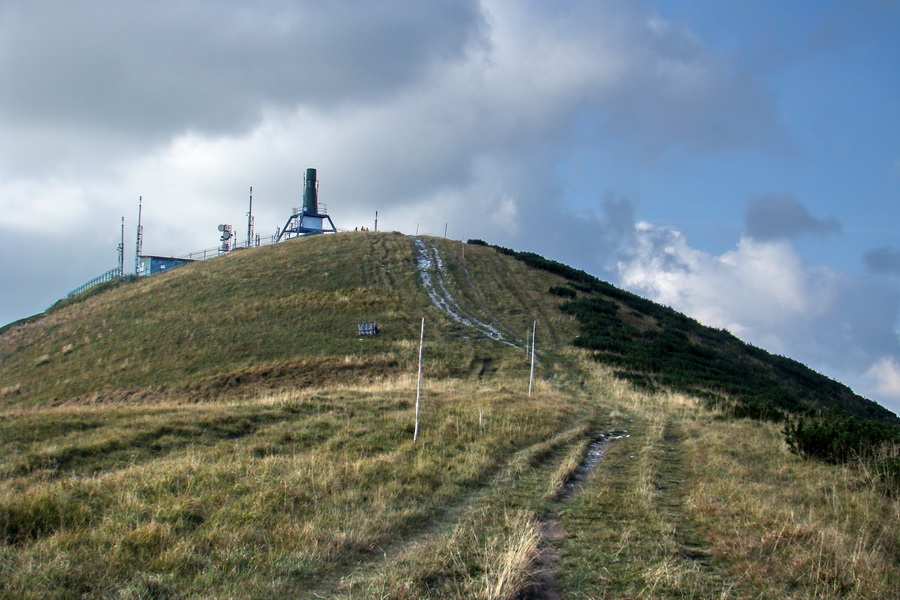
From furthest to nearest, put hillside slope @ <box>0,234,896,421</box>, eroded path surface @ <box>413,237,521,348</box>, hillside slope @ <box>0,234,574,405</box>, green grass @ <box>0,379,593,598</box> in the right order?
eroded path surface @ <box>413,237,521,348</box> → hillside slope @ <box>0,234,574,405</box> → hillside slope @ <box>0,234,896,421</box> → green grass @ <box>0,379,593,598</box>

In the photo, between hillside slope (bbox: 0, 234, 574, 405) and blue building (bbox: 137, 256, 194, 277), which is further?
blue building (bbox: 137, 256, 194, 277)

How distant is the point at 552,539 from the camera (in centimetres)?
760

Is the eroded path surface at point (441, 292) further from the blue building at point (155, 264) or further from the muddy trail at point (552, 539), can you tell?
the blue building at point (155, 264)

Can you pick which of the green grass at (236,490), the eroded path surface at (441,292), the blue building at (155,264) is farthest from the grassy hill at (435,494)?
the blue building at (155,264)

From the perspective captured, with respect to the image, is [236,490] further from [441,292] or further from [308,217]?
[308,217]

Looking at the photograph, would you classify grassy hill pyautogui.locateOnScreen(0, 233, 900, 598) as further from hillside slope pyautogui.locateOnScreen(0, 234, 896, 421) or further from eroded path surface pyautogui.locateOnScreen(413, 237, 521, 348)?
eroded path surface pyautogui.locateOnScreen(413, 237, 521, 348)

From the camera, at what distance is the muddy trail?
19.8 ft

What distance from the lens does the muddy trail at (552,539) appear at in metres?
6.04

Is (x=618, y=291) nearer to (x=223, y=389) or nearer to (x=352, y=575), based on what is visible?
(x=223, y=389)

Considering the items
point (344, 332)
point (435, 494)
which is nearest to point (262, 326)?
point (344, 332)

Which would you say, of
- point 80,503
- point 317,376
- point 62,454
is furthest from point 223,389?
point 80,503

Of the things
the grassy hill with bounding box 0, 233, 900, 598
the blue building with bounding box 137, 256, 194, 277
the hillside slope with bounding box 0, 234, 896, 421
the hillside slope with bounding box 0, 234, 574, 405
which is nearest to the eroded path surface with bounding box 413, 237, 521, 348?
the hillside slope with bounding box 0, 234, 896, 421

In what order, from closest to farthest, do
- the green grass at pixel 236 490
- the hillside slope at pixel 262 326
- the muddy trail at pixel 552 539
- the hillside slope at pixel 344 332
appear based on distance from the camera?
1. the muddy trail at pixel 552 539
2. the green grass at pixel 236 490
3. the hillside slope at pixel 344 332
4. the hillside slope at pixel 262 326

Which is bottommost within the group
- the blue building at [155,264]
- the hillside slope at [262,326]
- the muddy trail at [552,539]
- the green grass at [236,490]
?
the muddy trail at [552,539]
